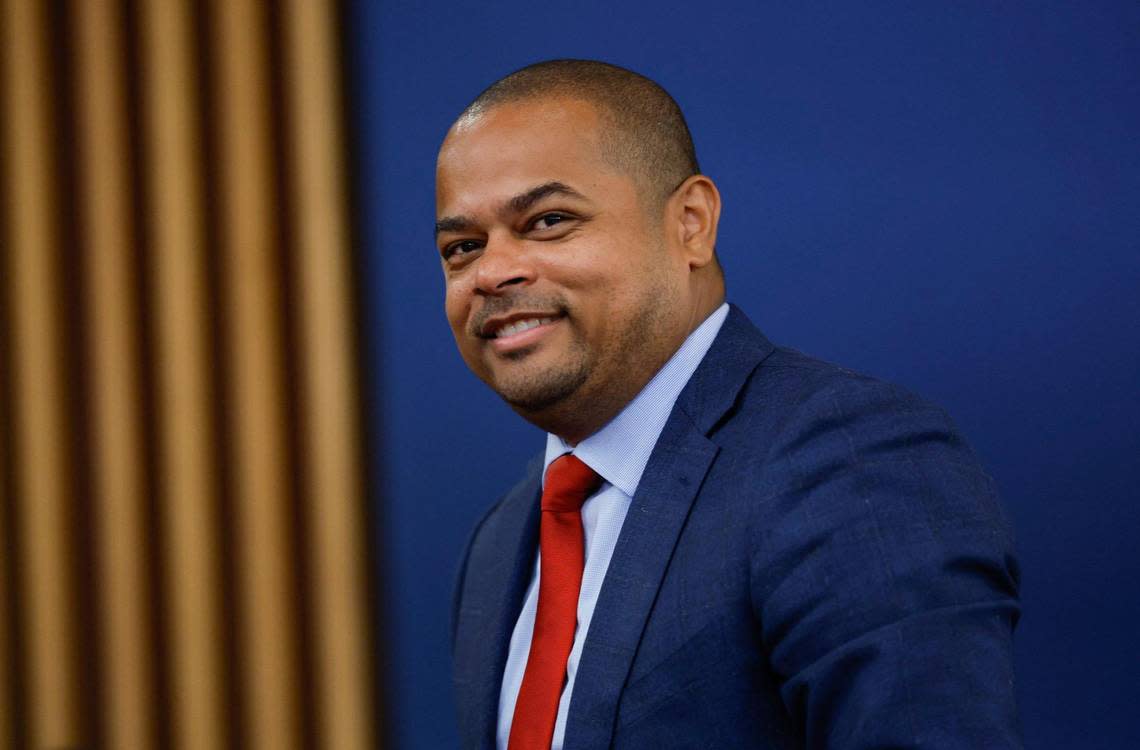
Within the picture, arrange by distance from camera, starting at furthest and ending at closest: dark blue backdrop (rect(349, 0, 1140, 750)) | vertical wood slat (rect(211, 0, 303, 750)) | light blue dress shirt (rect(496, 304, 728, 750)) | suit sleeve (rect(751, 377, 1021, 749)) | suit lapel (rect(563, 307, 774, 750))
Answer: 1. vertical wood slat (rect(211, 0, 303, 750))
2. dark blue backdrop (rect(349, 0, 1140, 750))
3. light blue dress shirt (rect(496, 304, 728, 750))
4. suit lapel (rect(563, 307, 774, 750))
5. suit sleeve (rect(751, 377, 1021, 749))

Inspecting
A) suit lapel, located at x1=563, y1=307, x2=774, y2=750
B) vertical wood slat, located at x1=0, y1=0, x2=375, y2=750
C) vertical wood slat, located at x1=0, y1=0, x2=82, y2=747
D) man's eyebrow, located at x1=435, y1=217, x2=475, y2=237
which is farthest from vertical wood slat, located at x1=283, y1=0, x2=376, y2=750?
suit lapel, located at x1=563, y1=307, x2=774, y2=750

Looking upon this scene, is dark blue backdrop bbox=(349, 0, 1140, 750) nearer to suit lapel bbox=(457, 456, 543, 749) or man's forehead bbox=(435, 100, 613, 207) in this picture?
suit lapel bbox=(457, 456, 543, 749)

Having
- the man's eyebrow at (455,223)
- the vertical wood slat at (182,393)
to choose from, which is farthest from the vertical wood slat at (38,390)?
the man's eyebrow at (455,223)

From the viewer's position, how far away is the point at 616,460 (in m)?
1.25

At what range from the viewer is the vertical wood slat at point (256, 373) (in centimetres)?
175

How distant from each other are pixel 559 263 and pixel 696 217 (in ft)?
0.70

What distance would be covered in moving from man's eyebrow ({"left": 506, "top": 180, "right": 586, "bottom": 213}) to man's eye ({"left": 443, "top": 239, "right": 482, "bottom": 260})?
0.09 meters

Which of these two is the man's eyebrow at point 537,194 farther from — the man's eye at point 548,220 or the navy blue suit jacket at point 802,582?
the navy blue suit jacket at point 802,582

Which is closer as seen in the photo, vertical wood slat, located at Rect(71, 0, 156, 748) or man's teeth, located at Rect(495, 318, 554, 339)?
man's teeth, located at Rect(495, 318, 554, 339)

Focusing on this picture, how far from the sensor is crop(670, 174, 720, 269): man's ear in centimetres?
132

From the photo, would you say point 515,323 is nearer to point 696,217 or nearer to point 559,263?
point 559,263

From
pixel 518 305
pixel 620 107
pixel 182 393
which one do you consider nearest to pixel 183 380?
pixel 182 393

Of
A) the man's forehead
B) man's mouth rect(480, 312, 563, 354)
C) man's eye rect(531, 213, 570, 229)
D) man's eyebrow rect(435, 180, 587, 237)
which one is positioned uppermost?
the man's forehead

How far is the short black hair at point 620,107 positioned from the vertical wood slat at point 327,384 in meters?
0.54
